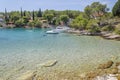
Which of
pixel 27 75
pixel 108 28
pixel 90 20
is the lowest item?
pixel 27 75

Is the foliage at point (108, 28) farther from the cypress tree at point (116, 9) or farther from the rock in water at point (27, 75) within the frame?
the rock in water at point (27, 75)

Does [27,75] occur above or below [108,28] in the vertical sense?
below

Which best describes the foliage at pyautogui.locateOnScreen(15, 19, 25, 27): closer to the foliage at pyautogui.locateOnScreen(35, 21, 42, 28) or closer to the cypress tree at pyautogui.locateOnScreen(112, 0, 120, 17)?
the foliage at pyautogui.locateOnScreen(35, 21, 42, 28)

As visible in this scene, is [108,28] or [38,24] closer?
[108,28]

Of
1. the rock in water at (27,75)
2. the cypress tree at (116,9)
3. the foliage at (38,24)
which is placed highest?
the cypress tree at (116,9)

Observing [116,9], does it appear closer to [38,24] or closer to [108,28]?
[108,28]

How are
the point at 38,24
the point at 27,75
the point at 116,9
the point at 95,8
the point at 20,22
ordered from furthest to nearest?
the point at 20,22
the point at 38,24
the point at 95,8
the point at 116,9
the point at 27,75

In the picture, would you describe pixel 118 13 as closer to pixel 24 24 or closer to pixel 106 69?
pixel 106 69

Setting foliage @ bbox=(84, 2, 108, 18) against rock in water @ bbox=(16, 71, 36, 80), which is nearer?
rock in water @ bbox=(16, 71, 36, 80)

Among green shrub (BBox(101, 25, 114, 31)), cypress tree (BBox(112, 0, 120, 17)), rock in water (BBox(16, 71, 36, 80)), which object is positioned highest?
cypress tree (BBox(112, 0, 120, 17))

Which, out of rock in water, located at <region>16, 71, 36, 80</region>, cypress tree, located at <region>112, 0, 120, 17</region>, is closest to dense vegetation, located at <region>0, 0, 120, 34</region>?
cypress tree, located at <region>112, 0, 120, 17</region>

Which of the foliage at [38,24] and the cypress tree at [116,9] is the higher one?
the cypress tree at [116,9]

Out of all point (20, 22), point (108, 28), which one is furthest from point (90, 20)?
point (20, 22)

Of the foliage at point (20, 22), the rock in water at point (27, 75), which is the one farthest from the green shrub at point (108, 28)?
the foliage at point (20, 22)
